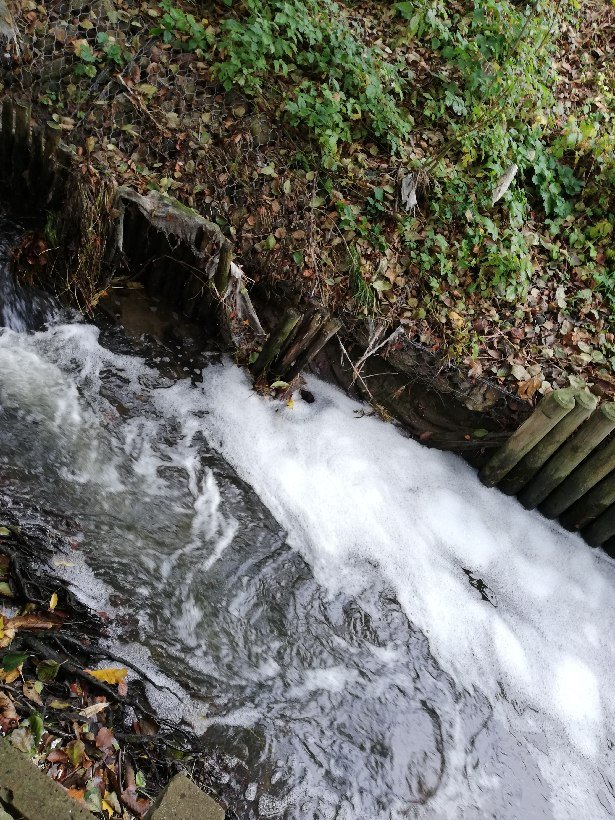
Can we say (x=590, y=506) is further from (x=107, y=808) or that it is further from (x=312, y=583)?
(x=107, y=808)

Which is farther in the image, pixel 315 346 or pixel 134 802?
pixel 315 346

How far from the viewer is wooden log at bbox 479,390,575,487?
574cm

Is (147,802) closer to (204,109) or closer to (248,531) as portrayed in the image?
(248,531)

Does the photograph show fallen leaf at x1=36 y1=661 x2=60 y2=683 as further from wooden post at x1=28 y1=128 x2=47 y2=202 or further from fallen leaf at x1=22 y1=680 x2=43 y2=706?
wooden post at x1=28 y1=128 x2=47 y2=202

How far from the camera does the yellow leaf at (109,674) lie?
3.73 meters

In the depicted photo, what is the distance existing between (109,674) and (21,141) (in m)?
5.52

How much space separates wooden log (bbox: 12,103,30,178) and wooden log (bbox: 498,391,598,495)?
20.3 feet

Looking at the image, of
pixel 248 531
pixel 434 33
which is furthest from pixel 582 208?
pixel 248 531

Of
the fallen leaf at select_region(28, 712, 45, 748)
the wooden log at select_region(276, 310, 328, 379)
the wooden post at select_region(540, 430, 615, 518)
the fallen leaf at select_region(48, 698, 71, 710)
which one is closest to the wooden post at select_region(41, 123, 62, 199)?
the wooden log at select_region(276, 310, 328, 379)

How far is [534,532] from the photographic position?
667 centimetres

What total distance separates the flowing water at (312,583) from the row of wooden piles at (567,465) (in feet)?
0.83

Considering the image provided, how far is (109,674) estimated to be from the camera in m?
3.80

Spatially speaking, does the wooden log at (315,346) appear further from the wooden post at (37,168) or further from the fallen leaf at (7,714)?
the fallen leaf at (7,714)

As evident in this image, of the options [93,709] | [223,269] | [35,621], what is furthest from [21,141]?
[93,709]
